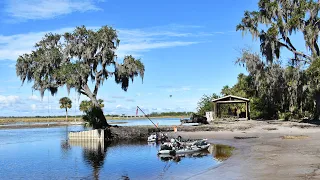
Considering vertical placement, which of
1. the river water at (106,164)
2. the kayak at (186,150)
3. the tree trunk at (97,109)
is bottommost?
the river water at (106,164)

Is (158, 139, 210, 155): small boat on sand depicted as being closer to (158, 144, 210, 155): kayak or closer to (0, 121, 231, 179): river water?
(158, 144, 210, 155): kayak

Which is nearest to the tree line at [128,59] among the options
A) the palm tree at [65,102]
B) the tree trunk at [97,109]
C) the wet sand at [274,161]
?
the tree trunk at [97,109]

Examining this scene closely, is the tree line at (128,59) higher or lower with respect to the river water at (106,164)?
higher

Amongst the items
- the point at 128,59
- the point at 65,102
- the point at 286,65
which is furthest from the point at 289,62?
the point at 65,102

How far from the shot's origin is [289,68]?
4169cm

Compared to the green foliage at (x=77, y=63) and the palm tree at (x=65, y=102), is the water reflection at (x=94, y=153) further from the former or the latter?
the palm tree at (x=65, y=102)

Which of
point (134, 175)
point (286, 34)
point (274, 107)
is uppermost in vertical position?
point (286, 34)

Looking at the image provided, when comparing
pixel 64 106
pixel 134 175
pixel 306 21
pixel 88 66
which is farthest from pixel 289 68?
pixel 64 106

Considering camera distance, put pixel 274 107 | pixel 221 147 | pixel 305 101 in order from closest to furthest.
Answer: pixel 221 147 < pixel 305 101 < pixel 274 107

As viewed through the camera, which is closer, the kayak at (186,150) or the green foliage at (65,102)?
the kayak at (186,150)

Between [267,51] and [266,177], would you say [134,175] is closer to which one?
[266,177]

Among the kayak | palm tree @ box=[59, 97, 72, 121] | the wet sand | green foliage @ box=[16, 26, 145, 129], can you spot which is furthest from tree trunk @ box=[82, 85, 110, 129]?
palm tree @ box=[59, 97, 72, 121]

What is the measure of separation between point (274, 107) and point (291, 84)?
9.18 m

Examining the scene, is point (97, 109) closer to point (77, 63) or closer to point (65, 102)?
point (77, 63)
